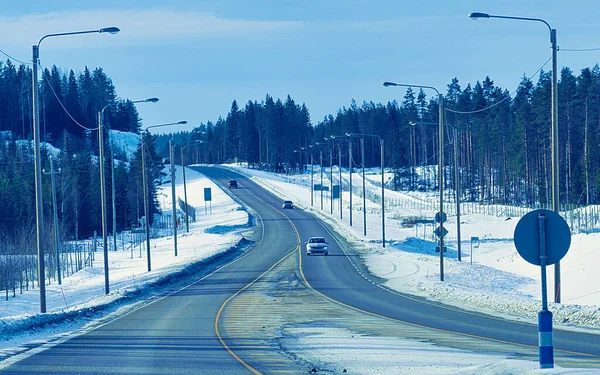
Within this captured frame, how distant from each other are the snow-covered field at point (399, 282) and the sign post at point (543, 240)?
102cm

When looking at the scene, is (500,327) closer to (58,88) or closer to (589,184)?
(589,184)

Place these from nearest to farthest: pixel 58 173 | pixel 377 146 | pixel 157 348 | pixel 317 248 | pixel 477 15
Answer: pixel 157 348 < pixel 477 15 < pixel 317 248 < pixel 58 173 < pixel 377 146

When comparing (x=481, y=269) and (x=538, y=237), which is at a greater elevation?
(x=538, y=237)

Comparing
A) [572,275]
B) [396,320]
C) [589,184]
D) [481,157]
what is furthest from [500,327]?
[481,157]

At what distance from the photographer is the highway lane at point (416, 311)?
17.7m

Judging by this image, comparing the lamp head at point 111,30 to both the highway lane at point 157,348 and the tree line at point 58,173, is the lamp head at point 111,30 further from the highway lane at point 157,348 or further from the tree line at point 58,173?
the tree line at point 58,173

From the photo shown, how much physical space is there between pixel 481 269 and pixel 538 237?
3692cm

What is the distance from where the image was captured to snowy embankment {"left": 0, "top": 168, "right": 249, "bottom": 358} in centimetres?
2186

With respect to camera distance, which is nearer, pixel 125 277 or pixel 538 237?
pixel 538 237

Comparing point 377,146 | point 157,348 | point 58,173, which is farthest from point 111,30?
point 377,146

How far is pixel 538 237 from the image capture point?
34.9 feet

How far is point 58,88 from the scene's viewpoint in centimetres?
15612

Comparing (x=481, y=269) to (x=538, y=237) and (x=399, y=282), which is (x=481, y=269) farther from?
(x=538, y=237)

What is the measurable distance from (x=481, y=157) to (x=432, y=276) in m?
88.1
